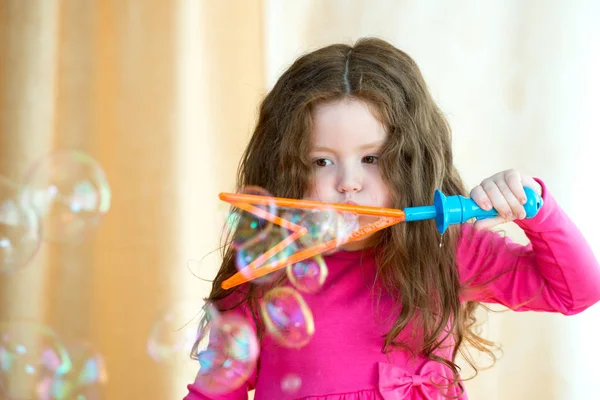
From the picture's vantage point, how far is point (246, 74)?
1.62m

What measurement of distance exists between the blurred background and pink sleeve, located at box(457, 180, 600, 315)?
0.42 m

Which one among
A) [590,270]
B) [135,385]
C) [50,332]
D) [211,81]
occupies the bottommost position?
[135,385]

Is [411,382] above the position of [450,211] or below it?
below

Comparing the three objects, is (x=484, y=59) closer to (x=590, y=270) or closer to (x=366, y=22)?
(x=366, y=22)

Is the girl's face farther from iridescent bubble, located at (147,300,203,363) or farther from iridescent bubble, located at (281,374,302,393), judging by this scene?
iridescent bubble, located at (147,300,203,363)

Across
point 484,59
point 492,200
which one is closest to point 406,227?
point 492,200

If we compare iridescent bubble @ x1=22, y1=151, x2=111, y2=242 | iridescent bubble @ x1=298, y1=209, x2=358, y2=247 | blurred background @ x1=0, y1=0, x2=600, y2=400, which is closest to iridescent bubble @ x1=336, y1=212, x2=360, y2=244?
iridescent bubble @ x1=298, y1=209, x2=358, y2=247

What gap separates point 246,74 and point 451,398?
2.73ft

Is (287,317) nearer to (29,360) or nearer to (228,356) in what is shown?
(228,356)

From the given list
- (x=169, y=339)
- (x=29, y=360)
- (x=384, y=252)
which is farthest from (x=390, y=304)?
(x=29, y=360)

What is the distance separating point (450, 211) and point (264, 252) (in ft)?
0.80

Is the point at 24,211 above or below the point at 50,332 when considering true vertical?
above

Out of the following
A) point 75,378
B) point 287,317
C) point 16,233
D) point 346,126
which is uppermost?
point 346,126

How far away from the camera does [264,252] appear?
1.00m
